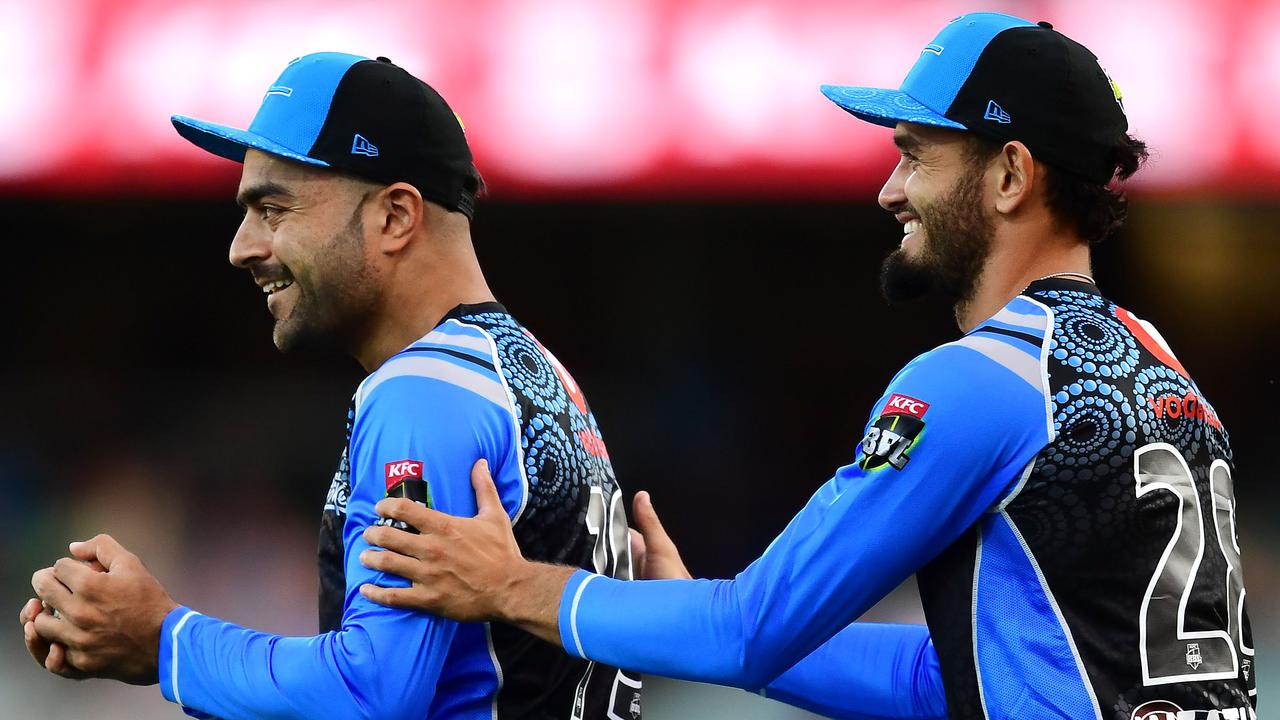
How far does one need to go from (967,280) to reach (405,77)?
1.21 metres

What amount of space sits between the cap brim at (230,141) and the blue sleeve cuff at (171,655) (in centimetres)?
91

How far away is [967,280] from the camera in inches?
114

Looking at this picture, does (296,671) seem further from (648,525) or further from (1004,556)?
(1004,556)

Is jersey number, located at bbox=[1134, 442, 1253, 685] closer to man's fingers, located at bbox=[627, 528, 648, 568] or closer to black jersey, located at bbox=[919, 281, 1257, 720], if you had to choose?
black jersey, located at bbox=[919, 281, 1257, 720]

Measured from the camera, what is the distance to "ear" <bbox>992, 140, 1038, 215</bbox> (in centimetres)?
279

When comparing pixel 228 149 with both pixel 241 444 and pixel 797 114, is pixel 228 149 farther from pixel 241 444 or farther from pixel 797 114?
pixel 241 444

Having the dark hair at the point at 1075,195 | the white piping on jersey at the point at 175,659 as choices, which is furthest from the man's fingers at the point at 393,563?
the dark hair at the point at 1075,195

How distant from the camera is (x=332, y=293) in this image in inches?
118

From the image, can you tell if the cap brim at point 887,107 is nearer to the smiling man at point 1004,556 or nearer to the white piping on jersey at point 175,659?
the smiling man at point 1004,556

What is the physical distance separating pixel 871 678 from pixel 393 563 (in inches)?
42.4

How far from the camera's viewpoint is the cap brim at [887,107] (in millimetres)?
2879

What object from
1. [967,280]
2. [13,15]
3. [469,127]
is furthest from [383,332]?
[13,15]

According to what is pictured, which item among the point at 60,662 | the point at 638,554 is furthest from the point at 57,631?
the point at 638,554

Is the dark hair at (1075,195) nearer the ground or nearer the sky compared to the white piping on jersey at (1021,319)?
nearer the sky
